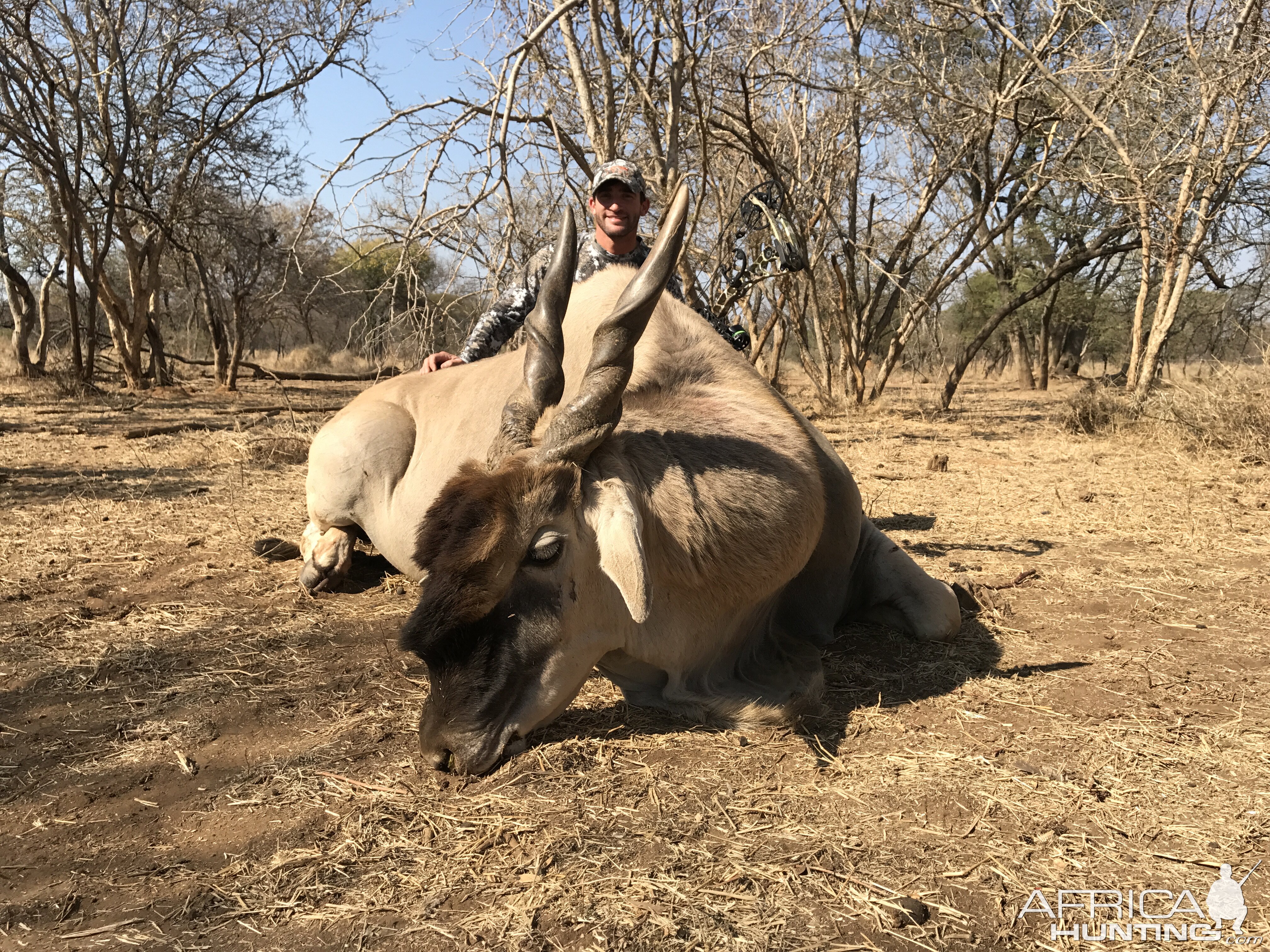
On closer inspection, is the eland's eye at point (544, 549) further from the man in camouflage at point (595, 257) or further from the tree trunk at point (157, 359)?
the tree trunk at point (157, 359)

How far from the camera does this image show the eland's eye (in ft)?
8.27

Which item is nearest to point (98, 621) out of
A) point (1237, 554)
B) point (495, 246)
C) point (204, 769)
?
point (204, 769)

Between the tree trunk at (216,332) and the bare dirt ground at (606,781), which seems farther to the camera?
the tree trunk at (216,332)

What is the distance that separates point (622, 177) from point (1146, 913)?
13.2 feet

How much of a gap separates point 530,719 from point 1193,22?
12.0m

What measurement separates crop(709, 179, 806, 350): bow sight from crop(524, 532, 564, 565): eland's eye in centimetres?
342

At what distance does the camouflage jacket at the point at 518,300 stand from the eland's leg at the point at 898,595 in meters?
1.77

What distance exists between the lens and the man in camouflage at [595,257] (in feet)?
15.7

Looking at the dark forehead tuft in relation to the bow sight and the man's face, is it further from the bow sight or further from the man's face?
the bow sight

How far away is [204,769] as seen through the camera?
267 centimetres

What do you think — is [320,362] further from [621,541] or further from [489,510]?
[621,541]

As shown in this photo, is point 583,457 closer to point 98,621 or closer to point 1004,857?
point 1004,857

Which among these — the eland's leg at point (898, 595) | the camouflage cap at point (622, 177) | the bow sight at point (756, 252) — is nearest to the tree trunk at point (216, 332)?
the bow sight at point (756, 252)

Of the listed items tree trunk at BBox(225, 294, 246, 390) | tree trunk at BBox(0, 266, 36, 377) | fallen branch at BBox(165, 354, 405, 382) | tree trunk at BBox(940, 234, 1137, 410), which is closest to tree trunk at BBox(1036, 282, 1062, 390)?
tree trunk at BBox(940, 234, 1137, 410)
